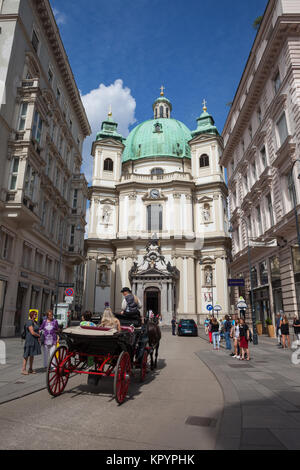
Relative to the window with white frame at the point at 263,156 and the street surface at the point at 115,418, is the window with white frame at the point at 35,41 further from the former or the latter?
the street surface at the point at 115,418

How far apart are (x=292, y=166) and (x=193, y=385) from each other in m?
15.7

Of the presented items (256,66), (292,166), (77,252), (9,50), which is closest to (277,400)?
(292,166)

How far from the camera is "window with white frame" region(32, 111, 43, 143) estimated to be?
76.3 ft

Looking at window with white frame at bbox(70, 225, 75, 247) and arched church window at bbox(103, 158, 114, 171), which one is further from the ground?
arched church window at bbox(103, 158, 114, 171)

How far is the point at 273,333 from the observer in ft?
76.1

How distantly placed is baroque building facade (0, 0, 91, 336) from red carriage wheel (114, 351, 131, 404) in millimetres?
15713

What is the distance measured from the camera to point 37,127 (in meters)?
23.9

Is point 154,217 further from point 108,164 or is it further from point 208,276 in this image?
point 108,164

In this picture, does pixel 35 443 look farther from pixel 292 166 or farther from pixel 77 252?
pixel 77 252

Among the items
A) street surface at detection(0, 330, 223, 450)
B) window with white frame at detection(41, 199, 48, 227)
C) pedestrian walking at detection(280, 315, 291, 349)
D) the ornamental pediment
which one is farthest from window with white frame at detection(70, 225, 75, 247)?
street surface at detection(0, 330, 223, 450)

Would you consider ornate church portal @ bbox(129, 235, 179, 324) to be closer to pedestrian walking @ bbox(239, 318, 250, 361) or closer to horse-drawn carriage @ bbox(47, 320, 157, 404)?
pedestrian walking @ bbox(239, 318, 250, 361)

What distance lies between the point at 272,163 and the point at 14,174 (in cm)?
1839

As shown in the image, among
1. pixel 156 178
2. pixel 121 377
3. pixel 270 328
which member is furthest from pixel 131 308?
pixel 156 178

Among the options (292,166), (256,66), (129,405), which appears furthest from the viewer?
(256,66)
